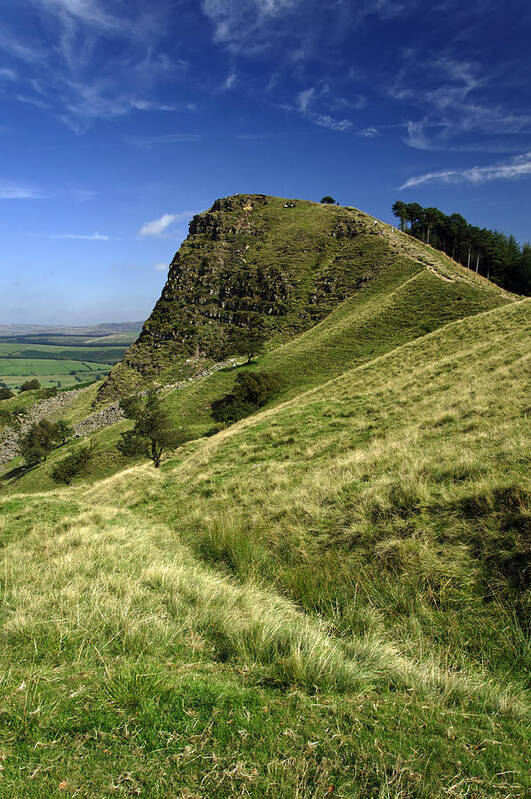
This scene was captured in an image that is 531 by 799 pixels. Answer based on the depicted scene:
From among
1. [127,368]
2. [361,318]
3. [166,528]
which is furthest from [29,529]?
[127,368]

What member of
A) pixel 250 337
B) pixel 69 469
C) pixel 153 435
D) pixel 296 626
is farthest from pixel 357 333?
pixel 296 626

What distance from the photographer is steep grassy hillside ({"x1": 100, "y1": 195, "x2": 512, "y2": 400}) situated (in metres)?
51.8

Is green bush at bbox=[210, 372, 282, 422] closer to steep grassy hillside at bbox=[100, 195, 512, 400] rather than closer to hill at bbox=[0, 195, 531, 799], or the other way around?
steep grassy hillside at bbox=[100, 195, 512, 400]

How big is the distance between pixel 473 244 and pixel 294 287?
43617 mm

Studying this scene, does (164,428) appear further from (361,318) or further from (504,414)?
(361,318)

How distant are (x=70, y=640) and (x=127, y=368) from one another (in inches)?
3629

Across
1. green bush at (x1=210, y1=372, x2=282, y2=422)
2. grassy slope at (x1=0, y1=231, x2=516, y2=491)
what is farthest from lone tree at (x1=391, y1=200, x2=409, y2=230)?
green bush at (x1=210, y1=372, x2=282, y2=422)

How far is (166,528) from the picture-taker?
9578 millimetres

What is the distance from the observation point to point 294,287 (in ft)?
274

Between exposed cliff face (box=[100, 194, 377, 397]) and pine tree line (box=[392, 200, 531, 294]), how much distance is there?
554 inches

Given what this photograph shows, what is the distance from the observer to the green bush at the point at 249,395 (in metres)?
41.8

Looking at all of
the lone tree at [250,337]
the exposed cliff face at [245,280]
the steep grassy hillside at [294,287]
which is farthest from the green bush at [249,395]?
the exposed cliff face at [245,280]

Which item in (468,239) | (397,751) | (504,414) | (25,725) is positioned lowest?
(25,725)

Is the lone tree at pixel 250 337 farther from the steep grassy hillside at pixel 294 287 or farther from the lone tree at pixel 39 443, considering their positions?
the lone tree at pixel 39 443
